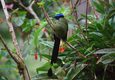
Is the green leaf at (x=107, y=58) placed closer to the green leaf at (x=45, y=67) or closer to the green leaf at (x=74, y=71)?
the green leaf at (x=74, y=71)

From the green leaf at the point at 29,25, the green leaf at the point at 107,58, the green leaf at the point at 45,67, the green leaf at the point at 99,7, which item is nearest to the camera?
the green leaf at the point at 107,58

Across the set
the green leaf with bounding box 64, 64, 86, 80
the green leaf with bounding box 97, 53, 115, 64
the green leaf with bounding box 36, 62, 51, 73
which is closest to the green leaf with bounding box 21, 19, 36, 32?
the green leaf with bounding box 36, 62, 51, 73

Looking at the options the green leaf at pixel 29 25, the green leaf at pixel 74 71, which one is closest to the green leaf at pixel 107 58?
the green leaf at pixel 74 71

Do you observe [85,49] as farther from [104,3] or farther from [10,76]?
[10,76]

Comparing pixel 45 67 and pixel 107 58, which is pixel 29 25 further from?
pixel 107 58

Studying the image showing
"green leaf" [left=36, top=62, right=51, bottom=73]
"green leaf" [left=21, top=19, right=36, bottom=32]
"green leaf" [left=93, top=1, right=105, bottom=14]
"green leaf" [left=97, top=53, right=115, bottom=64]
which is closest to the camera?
"green leaf" [left=97, top=53, right=115, bottom=64]

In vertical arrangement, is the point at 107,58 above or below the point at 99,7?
below

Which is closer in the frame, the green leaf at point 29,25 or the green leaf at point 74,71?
the green leaf at point 74,71

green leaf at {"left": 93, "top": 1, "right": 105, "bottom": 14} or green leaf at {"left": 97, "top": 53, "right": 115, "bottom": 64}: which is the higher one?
green leaf at {"left": 93, "top": 1, "right": 105, "bottom": 14}

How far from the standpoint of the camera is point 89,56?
4.25 ft

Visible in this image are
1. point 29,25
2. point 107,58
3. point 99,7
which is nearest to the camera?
point 107,58

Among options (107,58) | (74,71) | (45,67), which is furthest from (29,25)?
(107,58)

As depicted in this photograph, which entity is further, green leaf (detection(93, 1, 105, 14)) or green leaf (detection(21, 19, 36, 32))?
green leaf (detection(21, 19, 36, 32))

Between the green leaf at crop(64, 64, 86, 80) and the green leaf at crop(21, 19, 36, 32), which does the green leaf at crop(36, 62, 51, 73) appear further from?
the green leaf at crop(21, 19, 36, 32)
